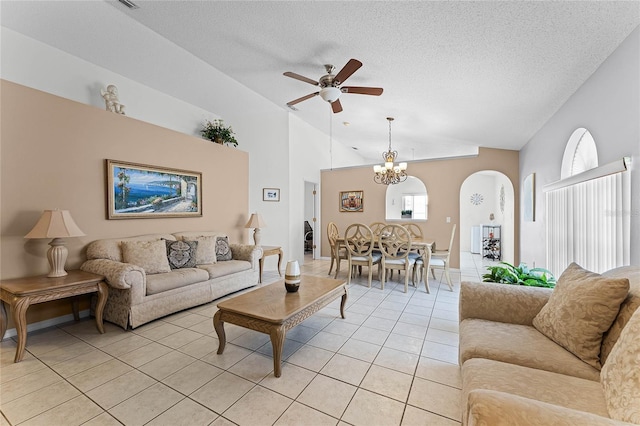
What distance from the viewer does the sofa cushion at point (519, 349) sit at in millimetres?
1289

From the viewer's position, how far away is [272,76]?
3.73m

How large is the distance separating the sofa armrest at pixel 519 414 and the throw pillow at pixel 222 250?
12.2 feet

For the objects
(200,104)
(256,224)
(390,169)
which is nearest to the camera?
(200,104)

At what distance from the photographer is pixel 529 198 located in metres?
4.14

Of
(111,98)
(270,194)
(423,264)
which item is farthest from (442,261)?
(111,98)

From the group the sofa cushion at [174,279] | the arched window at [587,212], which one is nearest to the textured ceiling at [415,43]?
the arched window at [587,212]

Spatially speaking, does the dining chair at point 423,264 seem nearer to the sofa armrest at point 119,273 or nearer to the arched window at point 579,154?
the arched window at point 579,154

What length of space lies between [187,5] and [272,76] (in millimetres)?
1382

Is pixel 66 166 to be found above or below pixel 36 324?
above

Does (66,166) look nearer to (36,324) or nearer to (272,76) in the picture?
(36,324)

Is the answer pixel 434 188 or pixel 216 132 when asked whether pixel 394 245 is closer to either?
pixel 434 188

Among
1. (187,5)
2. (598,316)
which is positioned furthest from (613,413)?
(187,5)

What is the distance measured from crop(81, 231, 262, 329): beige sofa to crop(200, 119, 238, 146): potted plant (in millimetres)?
1736

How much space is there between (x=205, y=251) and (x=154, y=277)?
2.94 ft
